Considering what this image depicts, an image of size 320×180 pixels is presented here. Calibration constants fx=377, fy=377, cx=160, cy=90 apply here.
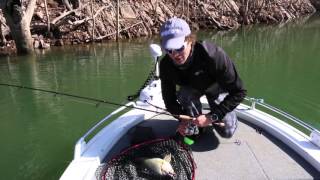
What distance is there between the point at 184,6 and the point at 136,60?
31.8 ft

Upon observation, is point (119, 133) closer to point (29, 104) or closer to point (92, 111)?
point (92, 111)

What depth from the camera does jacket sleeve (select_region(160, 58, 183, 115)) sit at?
162 inches

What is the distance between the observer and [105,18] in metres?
19.1

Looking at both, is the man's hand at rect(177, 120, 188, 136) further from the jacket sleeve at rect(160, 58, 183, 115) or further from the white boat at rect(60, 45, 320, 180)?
the white boat at rect(60, 45, 320, 180)

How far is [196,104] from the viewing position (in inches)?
176

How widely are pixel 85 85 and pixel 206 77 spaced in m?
7.43

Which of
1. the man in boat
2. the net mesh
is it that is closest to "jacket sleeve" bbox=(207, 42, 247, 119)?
the man in boat

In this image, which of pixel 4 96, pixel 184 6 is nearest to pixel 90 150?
pixel 4 96

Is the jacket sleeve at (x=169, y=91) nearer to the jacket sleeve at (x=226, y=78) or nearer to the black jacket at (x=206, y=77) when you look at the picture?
the black jacket at (x=206, y=77)

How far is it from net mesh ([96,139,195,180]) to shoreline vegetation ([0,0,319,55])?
38.7ft

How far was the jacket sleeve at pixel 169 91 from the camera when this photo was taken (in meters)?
4.12

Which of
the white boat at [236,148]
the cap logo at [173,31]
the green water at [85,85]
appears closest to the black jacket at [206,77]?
the cap logo at [173,31]

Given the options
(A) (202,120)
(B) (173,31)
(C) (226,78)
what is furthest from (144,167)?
(B) (173,31)

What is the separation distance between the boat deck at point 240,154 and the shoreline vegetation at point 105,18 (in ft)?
37.5
